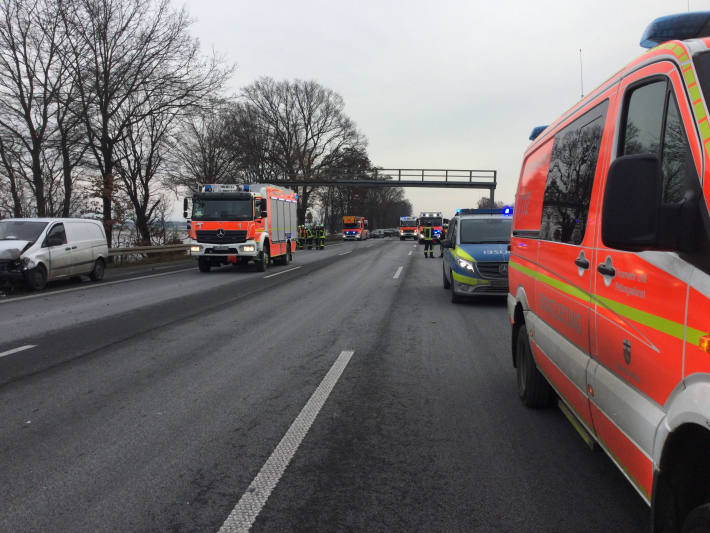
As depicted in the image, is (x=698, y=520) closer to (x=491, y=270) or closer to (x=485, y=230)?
(x=491, y=270)

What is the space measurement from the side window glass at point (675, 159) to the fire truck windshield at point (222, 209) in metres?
17.0

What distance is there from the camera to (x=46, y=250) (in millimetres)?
13195

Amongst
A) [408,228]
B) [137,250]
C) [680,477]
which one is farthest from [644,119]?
[408,228]

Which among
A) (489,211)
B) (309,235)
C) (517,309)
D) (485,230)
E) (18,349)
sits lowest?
(18,349)

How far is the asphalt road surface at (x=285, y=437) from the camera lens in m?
2.87

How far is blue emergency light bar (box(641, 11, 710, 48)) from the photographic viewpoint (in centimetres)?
229

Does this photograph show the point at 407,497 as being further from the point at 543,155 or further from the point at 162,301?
the point at 162,301

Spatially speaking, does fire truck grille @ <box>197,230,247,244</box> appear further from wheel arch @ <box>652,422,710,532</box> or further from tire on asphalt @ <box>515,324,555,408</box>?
wheel arch @ <box>652,422,710,532</box>

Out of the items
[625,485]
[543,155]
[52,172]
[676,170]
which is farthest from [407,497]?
[52,172]

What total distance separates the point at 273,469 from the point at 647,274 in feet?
8.10

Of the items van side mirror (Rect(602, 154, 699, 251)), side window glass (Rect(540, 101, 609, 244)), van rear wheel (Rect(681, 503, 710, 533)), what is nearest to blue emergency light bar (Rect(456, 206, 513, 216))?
side window glass (Rect(540, 101, 609, 244))

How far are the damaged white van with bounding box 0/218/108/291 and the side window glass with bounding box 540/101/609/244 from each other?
12672 mm

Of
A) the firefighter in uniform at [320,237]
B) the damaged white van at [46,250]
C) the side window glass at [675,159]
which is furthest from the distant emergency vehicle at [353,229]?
the side window glass at [675,159]

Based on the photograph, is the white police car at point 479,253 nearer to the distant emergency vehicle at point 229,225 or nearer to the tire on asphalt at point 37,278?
the distant emergency vehicle at point 229,225
